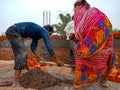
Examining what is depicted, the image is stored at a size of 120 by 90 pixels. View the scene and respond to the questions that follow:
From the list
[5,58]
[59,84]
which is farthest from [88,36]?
[5,58]

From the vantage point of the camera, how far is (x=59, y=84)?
8.98 metres

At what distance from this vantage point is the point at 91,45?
799 centimetres

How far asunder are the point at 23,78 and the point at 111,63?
1.95 metres

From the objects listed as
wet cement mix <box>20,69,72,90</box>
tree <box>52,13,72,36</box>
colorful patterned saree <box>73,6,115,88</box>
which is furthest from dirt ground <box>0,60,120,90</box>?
tree <box>52,13,72,36</box>

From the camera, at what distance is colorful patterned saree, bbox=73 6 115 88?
8008 mm

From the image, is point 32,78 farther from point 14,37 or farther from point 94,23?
point 94,23

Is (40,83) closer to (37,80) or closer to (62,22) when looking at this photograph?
(37,80)

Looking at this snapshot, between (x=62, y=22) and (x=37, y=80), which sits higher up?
(x=62, y=22)

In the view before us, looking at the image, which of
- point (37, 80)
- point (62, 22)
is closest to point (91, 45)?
point (37, 80)

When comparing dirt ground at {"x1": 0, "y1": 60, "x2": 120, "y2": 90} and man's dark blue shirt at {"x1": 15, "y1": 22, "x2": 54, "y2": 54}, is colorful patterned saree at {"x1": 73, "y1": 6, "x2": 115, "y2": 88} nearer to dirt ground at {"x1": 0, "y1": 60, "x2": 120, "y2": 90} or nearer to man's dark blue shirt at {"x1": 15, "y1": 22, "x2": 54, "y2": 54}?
dirt ground at {"x1": 0, "y1": 60, "x2": 120, "y2": 90}

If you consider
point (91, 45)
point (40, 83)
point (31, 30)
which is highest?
point (31, 30)

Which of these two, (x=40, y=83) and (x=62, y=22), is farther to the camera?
(x=62, y=22)

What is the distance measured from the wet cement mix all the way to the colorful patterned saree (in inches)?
35.2

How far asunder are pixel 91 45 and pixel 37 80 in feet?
5.22
